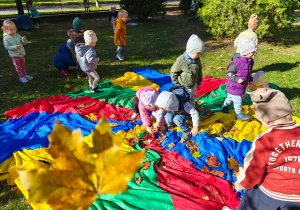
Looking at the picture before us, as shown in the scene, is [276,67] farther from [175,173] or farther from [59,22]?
[59,22]

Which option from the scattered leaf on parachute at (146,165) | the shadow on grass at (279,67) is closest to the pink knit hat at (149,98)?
the scattered leaf on parachute at (146,165)

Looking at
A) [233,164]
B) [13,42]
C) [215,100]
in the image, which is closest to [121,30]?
[13,42]

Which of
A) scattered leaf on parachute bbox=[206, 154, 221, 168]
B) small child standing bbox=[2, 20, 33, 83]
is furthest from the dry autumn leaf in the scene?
small child standing bbox=[2, 20, 33, 83]

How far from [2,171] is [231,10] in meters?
9.23

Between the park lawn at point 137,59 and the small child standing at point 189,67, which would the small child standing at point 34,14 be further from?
the small child standing at point 189,67

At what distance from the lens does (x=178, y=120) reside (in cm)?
409

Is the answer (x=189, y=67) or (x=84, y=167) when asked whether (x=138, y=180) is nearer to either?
(x=189, y=67)

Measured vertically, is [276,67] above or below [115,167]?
below

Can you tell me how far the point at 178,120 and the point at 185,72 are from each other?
994 mm

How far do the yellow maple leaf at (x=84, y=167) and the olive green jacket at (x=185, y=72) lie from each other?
3.74 meters

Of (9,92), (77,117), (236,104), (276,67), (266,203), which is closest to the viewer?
(266,203)

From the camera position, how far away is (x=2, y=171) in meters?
3.67

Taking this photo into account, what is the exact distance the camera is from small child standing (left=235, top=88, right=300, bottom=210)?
6.05 feet

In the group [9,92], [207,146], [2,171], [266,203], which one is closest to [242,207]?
[266,203]
